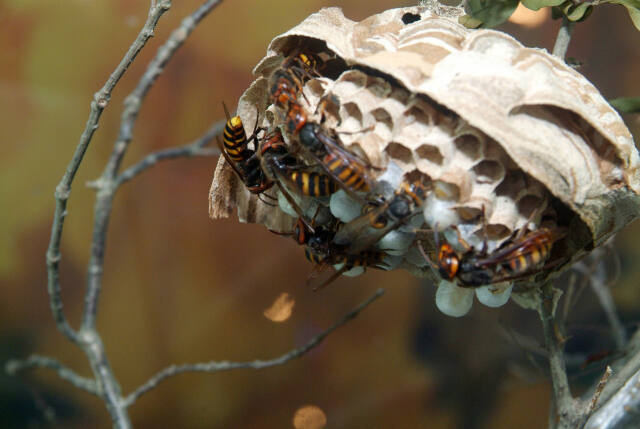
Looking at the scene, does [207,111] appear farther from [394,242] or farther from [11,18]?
[394,242]

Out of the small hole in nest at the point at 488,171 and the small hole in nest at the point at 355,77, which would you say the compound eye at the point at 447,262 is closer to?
the small hole in nest at the point at 488,171

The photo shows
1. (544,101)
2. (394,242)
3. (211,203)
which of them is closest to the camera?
(544,101)

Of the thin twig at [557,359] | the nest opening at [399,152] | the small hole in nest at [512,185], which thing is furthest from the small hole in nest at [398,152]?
the thin twig at [557,359]

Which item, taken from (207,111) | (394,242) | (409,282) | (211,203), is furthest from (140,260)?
(394,242)

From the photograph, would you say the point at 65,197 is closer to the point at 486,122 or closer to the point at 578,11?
the point at 486,122

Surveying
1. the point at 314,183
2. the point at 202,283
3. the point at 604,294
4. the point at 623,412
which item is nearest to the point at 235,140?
the point at 314,183

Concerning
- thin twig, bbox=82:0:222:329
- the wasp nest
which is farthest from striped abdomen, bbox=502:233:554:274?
thin twig, bbox=82:0:222:329
